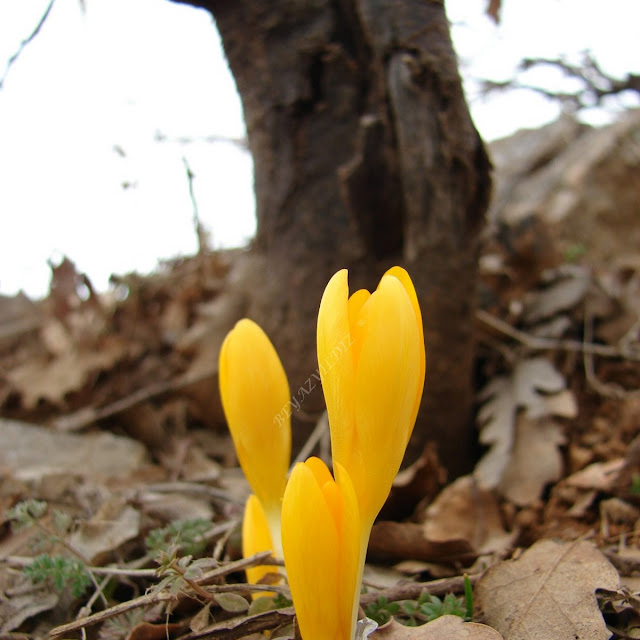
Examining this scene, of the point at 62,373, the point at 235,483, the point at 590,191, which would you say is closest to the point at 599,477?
the point at 235,483

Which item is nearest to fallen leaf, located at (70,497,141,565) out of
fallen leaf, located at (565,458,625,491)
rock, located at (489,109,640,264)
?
fallen leaf, located at (565,458,625,491)

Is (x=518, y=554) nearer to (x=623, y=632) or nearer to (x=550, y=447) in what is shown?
(x=623, y=632)

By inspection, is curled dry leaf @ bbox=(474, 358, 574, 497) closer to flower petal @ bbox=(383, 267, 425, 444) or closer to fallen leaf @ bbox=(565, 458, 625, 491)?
fallen leaf @ bbox=(565, 458, 625, 491)

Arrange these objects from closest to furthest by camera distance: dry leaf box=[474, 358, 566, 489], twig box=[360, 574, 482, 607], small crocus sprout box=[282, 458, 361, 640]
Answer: small crocus sprout box=[282, 458, 361, 640] → twig box=[360, 574, 482, 607] → dry leaf box=[474, 358, 566, 489]

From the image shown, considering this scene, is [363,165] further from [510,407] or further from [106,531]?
[106,531]

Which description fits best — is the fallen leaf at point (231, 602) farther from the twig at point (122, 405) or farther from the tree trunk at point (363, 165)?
the twig at point (122, 405)

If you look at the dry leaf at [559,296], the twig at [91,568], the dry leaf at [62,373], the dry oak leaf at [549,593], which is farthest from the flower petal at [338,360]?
the dry leaf at [62,373]
